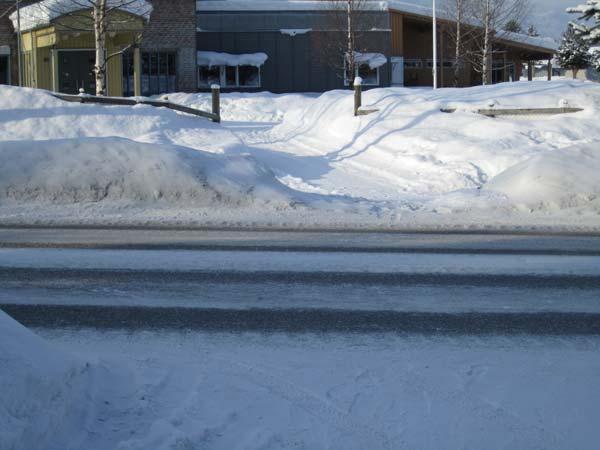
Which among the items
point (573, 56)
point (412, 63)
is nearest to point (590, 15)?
point (412, 63)

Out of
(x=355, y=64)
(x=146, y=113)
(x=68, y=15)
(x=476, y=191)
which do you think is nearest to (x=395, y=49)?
(x=355, y=64)

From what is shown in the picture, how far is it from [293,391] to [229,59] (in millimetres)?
42559

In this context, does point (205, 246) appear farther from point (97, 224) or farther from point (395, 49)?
point (395, 49)

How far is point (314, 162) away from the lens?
73.9 ft

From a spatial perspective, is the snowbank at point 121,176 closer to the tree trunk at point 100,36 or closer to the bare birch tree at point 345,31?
the tree trunk at point 100,36

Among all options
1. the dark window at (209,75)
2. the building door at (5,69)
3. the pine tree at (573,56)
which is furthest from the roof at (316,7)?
the pine tree at (573,56)

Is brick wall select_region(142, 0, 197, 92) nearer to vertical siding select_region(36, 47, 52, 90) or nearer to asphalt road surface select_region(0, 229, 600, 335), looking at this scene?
vertical siding select_region(36, 47, 52, 90)

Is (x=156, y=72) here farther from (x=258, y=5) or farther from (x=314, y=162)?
(x=314, y=162)

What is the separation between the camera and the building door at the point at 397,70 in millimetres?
48094

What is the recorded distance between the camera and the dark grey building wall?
155 feet

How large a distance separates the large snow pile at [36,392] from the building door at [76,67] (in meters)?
34.9

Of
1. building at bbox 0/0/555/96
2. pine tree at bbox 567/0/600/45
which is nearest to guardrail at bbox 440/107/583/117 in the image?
pine tree at bbox 567/0/600/45

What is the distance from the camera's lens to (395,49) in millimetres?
47875

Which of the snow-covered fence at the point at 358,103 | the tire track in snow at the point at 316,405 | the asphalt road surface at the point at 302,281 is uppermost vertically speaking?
the snow-covered fence at the point at 358,103
